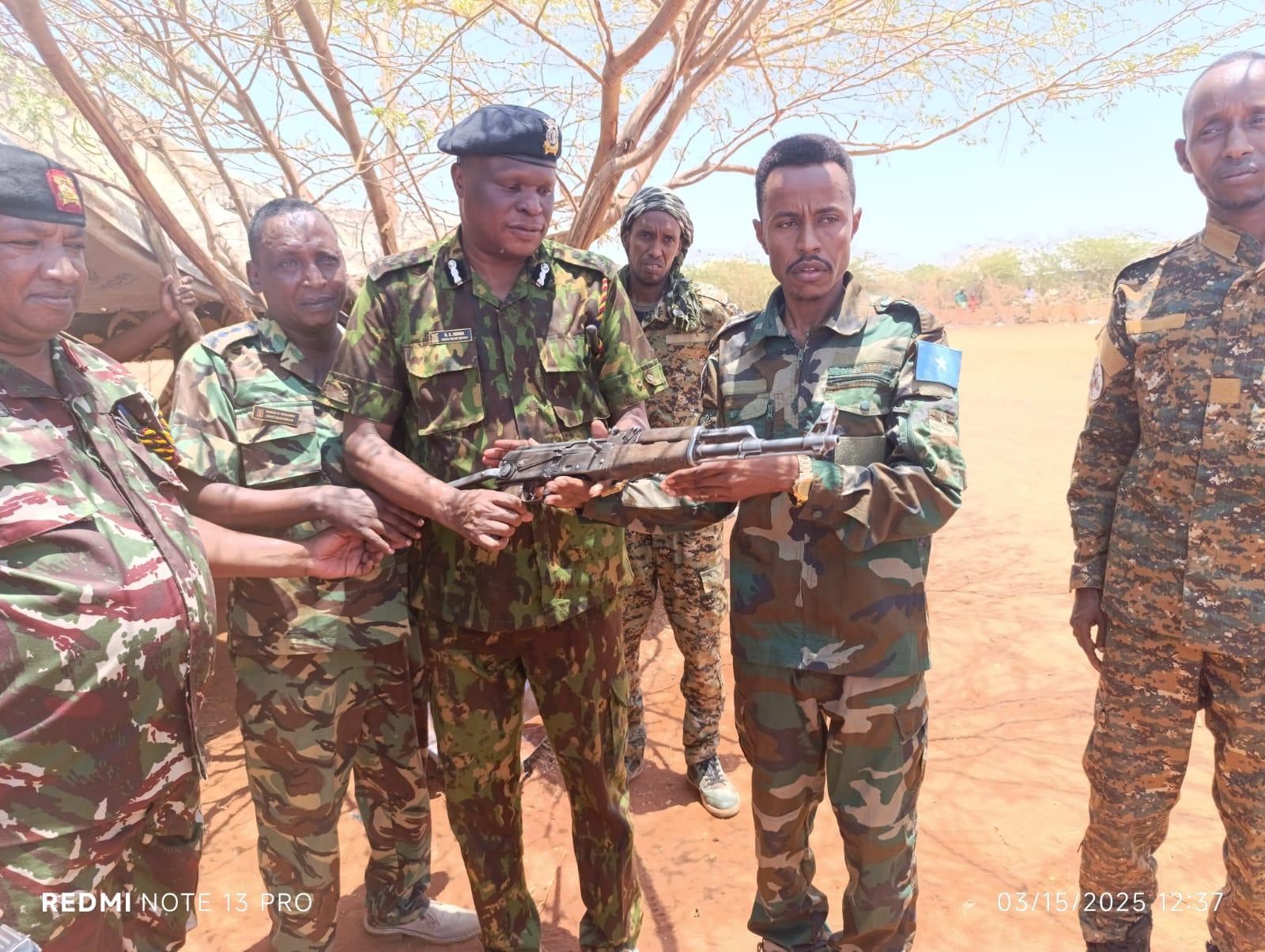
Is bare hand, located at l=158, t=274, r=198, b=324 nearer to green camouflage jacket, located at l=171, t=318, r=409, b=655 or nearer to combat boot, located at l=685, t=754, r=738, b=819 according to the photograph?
green camouflage jacket, located at l=171, t=318, r=409, b=655

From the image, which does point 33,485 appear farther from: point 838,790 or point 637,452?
point 838,790

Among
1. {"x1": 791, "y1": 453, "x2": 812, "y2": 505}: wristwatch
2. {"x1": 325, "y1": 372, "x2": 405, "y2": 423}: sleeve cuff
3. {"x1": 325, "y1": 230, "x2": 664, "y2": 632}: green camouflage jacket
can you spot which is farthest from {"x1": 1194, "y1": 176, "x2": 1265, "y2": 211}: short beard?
{"x1": 325, "y1": 372, "x2": 405, "y2": 423}: sleeve cuff

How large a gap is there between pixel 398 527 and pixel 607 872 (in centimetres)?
139

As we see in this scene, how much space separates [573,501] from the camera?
2174 millimetres

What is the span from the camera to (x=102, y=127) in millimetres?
3420

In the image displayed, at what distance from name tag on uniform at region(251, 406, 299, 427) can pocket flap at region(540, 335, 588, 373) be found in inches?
36.9

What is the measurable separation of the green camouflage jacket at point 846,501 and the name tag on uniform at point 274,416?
3.70 ft

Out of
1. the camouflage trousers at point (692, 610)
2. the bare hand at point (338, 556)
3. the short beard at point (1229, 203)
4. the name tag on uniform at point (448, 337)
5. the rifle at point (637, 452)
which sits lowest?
the camouflage trousers at point (692, 610)

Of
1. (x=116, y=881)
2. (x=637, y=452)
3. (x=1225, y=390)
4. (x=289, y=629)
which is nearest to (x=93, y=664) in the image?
(x=116, y=881)

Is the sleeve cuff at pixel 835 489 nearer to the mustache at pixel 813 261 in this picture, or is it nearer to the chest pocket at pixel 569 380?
the mustache at pixel 813 261

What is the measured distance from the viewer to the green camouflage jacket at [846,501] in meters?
2.03

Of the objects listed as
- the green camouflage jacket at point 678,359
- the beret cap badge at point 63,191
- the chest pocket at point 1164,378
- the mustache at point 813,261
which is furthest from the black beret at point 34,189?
the chest pocket at point 1164,378

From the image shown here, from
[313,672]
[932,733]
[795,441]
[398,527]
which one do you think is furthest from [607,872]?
[932,733]

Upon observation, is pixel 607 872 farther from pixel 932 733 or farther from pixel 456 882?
pixel 932 733
